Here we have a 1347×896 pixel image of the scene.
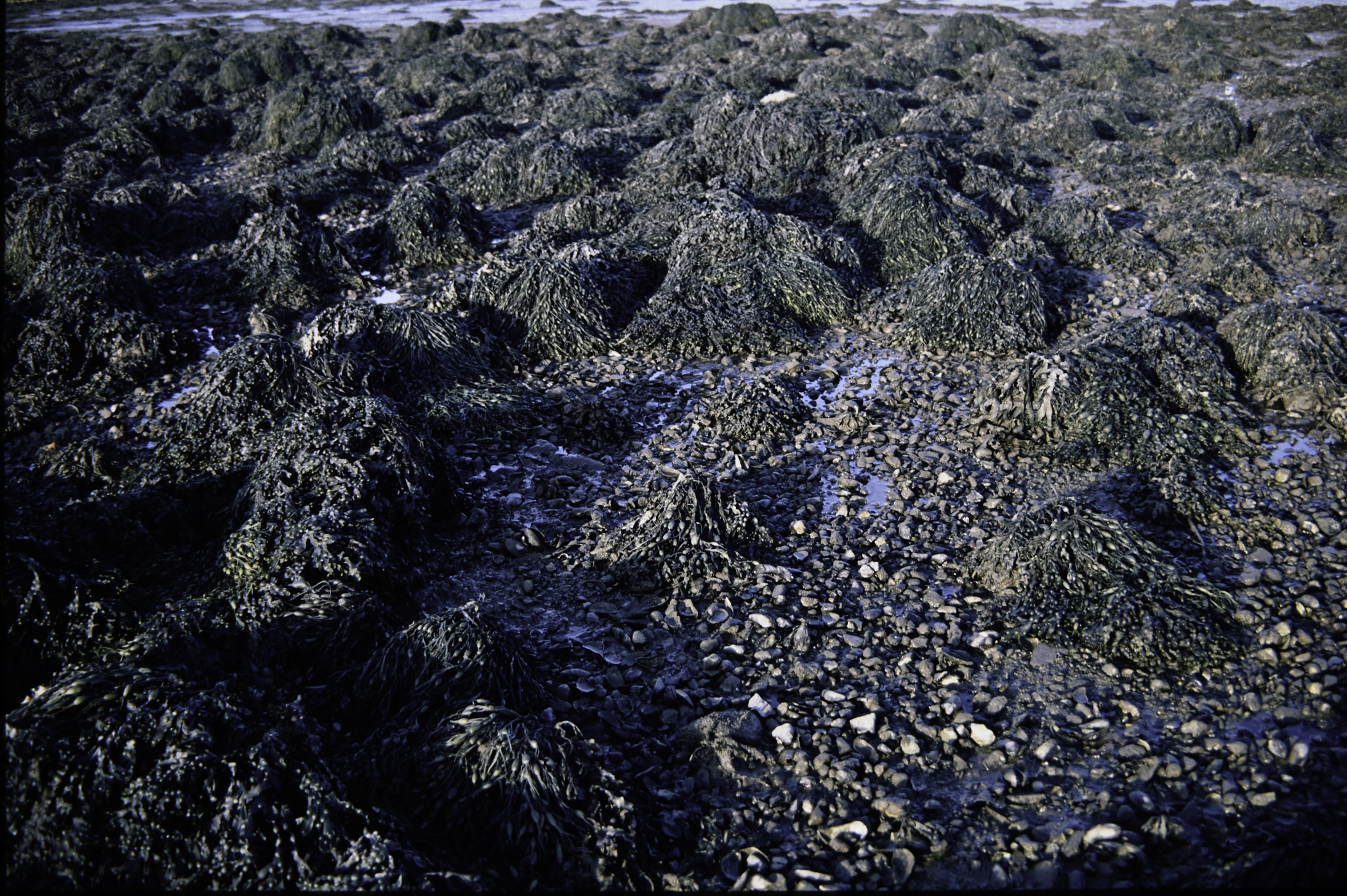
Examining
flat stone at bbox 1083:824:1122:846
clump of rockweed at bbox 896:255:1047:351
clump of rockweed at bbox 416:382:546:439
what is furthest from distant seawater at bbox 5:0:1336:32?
flat stone at bbox 1083:824:1122:846

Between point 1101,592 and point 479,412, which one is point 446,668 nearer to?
point 479,412

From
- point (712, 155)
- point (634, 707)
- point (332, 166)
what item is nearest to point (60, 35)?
point (332, 166)

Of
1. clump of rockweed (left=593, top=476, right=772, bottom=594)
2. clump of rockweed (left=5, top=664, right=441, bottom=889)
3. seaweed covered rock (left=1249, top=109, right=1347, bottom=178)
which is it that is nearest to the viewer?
clump of rockweed (left=5, top=664, right=441, bottom=889)

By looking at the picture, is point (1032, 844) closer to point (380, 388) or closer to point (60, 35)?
point (380, 388)

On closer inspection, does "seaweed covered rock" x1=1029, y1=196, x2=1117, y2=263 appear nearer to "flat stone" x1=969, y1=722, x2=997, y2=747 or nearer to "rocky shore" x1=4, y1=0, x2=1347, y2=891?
"rocky shore" x1=4, y1=0, x2=1347, y2=891

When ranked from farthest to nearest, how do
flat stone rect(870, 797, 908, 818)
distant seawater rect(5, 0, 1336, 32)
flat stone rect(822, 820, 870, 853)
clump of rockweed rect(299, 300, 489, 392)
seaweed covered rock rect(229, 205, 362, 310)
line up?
distant seawater rect(5, 0, 1336, 32) → seaweed covered rock rect(229, 205, 362, 310) → clump of rockweed rect(299, 300, 489, 392) → flat stone rect(870, 797, 908, 818) → flat stone rect(822, 820, 870, 853)

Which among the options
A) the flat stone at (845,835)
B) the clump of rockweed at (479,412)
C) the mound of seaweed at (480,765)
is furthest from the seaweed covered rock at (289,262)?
the flat stone at (845,835)

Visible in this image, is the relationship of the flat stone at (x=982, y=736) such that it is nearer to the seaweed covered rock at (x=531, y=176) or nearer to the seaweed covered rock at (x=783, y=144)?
the seaweed covered rock at (x=783, y=144)
